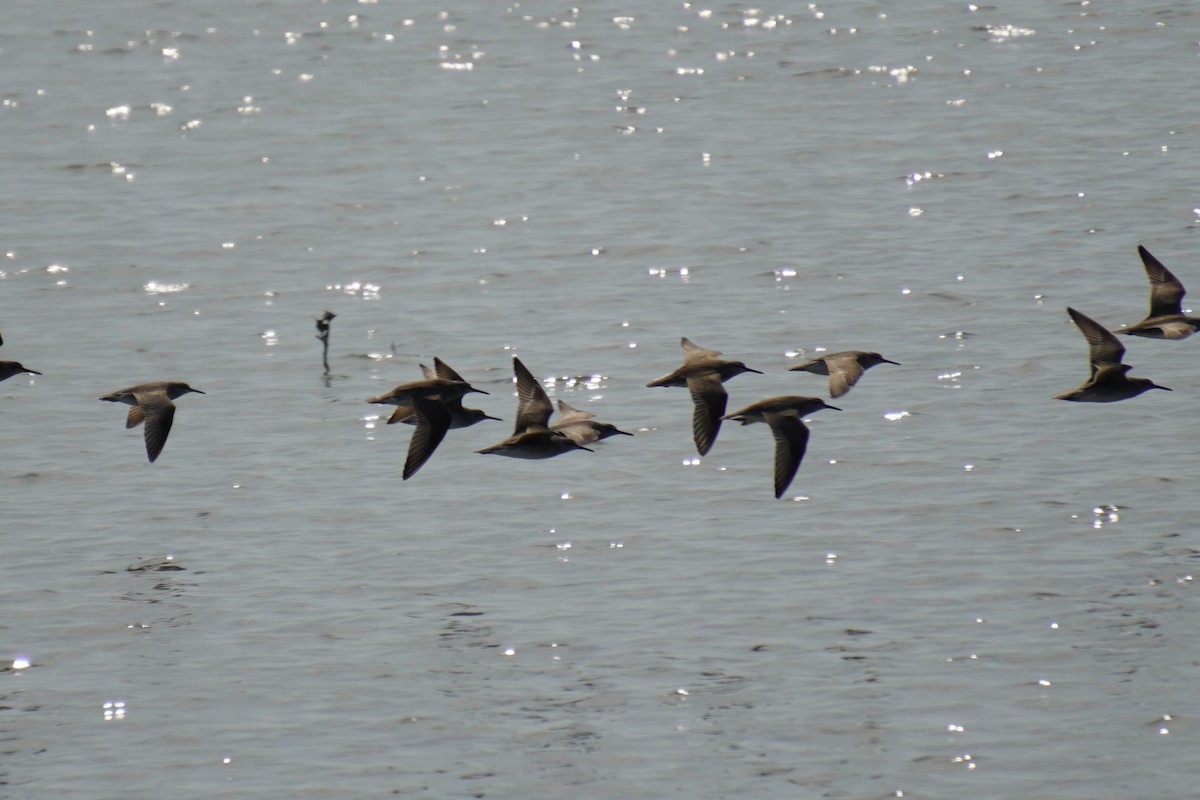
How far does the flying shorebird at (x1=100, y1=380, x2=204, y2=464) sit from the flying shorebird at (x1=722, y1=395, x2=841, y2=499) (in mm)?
5229

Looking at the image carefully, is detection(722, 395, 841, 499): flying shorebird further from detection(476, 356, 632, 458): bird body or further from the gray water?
detection(476, 356, 632, 458): bird body

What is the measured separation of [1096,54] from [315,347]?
2423cm

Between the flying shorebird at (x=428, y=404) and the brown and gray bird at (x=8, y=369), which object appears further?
the brown and gray bird at (x=8, y=369)

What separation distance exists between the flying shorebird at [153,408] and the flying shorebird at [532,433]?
3.10 metres

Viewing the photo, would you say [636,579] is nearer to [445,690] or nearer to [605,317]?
[445,690]

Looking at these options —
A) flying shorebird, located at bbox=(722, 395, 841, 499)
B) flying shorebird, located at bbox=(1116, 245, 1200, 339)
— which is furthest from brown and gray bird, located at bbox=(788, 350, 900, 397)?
flying shorebird, located at bbox=(1116, 245, 1200, 339)

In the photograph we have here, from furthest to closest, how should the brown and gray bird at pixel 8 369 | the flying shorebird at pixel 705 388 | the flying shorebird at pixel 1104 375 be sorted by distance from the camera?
1. the brown and gray bird at pixel 8 369
2. the flying shorebird at pixel 1104 375
3. the flying shorebird at pixel 705 388

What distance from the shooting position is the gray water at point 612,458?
14727 mm

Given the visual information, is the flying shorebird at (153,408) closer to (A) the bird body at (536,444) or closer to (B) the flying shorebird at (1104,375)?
(A) the bird body at (536,444)

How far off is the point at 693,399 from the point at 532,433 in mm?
1736

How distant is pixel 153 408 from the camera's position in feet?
62.0

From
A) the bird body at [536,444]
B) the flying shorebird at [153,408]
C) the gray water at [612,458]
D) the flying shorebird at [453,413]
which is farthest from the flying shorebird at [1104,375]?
the flying shorebird at [153,408]

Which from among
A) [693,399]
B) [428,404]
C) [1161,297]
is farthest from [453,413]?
[1161,297]

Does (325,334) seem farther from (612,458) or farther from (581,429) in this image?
(581,429)
